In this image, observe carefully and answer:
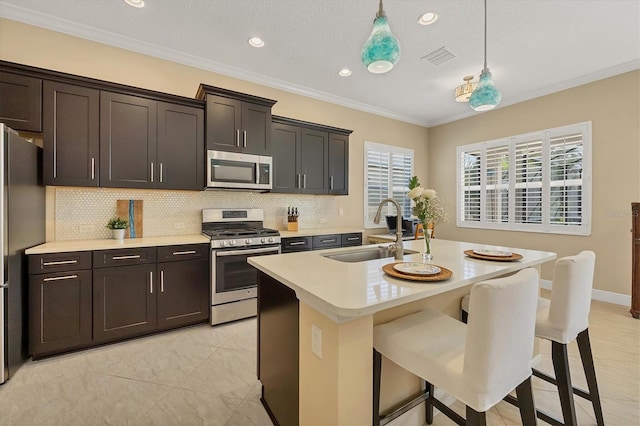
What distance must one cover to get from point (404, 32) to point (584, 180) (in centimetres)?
325

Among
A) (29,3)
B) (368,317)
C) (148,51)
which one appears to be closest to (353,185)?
(148,51)

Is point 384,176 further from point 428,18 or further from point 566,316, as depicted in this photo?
point 566,316

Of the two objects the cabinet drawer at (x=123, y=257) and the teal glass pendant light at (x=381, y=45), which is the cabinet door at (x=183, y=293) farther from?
the teal glass pendant light at (x=381, y=45)

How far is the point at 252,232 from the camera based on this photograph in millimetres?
3252

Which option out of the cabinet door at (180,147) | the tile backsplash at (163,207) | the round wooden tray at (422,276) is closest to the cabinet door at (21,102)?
the tile backsplash at (163,207)

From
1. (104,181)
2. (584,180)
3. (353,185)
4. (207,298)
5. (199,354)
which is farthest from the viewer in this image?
(353,185)

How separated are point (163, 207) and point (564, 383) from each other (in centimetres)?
372

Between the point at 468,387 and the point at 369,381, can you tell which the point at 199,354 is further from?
the point at 468,387

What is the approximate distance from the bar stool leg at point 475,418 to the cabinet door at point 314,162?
3.20 meters

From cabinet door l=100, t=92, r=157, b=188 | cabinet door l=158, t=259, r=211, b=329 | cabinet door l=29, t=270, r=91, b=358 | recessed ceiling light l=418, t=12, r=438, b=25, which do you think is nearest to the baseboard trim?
recessed ceiling light l=418, t=12, r=438, b=25

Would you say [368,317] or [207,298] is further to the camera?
[207,298]

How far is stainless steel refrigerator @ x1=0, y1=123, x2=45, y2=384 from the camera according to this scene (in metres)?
1.96

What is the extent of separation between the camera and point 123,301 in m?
2.54

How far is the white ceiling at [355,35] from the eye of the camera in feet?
8.18
